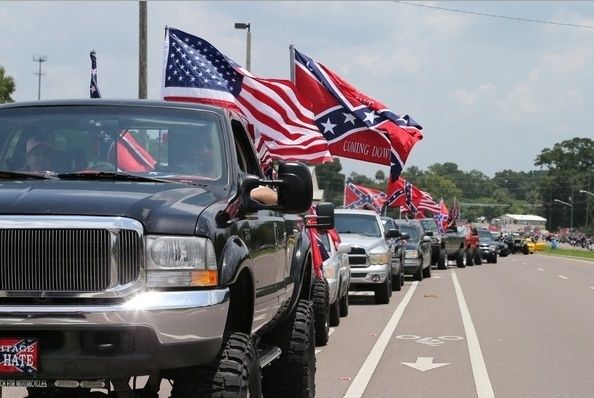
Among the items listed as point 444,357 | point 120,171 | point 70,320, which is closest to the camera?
point 70,320

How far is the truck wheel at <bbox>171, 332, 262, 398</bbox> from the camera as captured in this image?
5695 mm

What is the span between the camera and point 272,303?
728 centimetres

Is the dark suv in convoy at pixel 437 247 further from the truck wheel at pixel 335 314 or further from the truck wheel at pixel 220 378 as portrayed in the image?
the truck wheel at pixel 220 378

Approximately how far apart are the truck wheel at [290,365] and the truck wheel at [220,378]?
2.25m

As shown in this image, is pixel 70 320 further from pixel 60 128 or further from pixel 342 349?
pixel 342 349

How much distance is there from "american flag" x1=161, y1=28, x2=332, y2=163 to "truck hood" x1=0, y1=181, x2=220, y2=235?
892cm

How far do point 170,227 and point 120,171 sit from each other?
110 centimetres

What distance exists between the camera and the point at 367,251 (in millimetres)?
21781

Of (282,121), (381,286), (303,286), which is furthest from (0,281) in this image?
(381,286)

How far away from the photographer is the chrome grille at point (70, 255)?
17.6 ft

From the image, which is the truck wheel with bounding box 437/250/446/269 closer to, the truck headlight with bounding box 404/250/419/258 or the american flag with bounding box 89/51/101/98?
the truck headlight with bounding box 404/250/419/258

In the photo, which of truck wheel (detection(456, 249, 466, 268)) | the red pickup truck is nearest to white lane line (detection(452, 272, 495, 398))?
the red pickup truck

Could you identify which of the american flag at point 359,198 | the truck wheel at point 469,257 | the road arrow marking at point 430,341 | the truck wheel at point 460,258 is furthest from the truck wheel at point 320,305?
the truck wheel at point 469,257

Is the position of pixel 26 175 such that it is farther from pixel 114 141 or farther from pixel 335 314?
pixel 335 314
